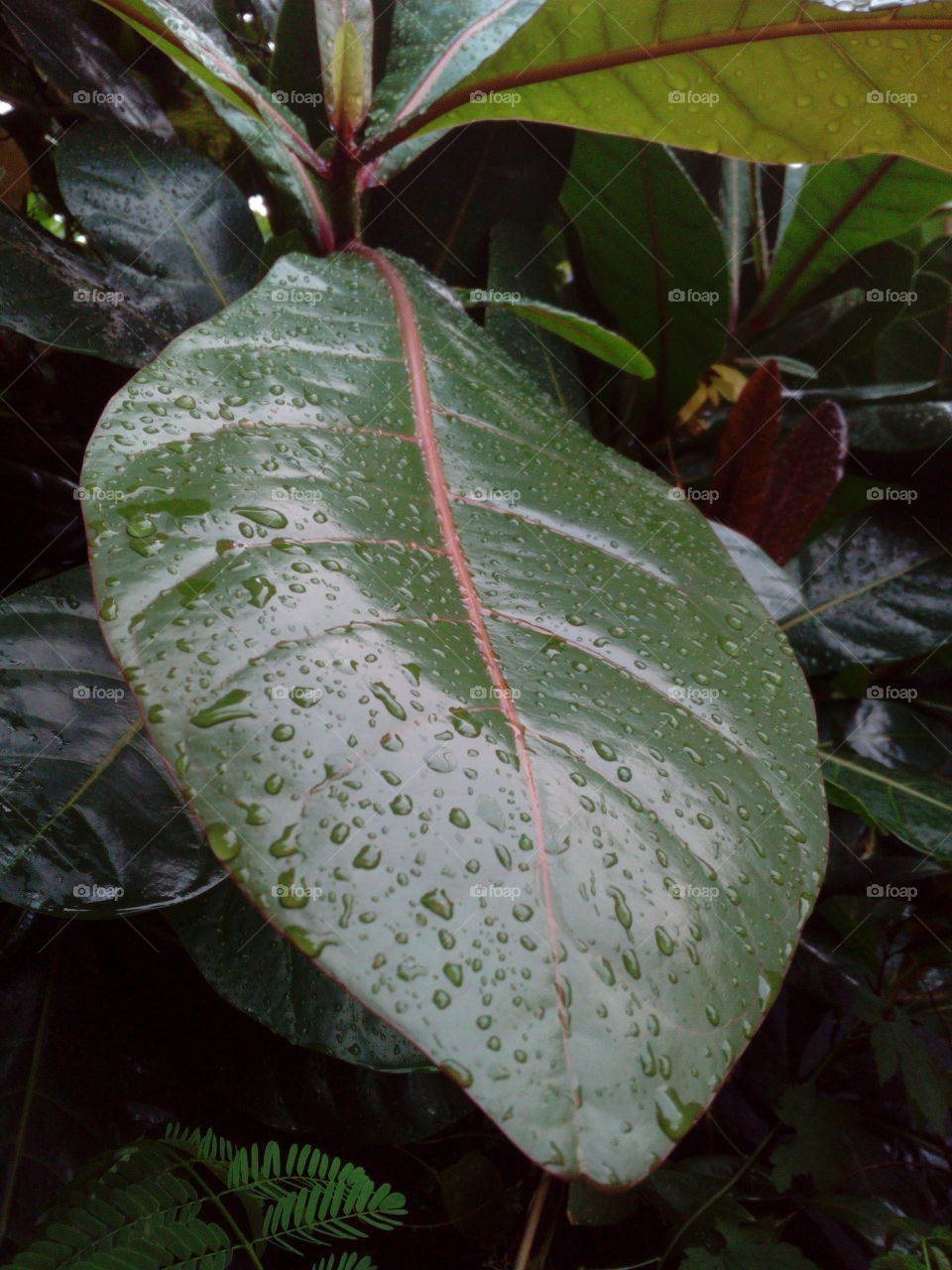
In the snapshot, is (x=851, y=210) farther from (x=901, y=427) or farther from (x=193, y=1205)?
(x=193, y=1205)

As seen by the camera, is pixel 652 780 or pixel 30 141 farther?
pixel 30 141

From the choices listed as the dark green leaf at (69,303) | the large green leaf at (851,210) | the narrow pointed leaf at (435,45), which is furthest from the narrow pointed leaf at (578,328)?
the large green leaf at (851,210)

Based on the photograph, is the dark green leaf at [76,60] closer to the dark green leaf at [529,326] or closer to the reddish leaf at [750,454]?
the dark green leaf at [529,326]

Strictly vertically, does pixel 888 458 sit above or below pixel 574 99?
below

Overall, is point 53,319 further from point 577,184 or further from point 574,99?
point 577,184

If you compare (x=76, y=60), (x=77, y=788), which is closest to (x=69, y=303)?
(x=76, y=60)

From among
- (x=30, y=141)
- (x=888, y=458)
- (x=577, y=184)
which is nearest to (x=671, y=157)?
(x=577, y=184)

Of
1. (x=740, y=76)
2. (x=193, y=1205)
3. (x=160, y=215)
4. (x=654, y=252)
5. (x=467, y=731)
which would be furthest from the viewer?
(x=654, y=252)
